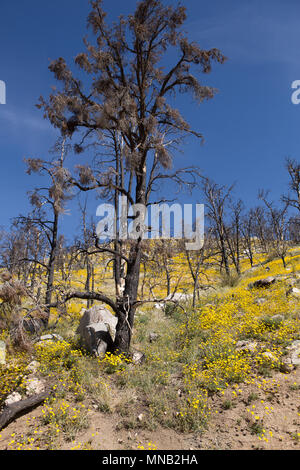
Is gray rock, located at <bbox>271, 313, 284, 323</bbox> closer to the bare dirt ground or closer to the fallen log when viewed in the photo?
the bare dirt ground

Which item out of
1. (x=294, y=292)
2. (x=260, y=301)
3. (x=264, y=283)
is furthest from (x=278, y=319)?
(x=264, y=283)

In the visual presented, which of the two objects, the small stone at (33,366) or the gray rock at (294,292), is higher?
the gray rock at (294,292)

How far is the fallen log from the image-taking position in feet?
15.5

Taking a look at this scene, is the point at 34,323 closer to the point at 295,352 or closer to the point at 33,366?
the point at 33,366

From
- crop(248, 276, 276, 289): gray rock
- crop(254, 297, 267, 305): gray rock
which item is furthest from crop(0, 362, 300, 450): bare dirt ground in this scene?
crop(248, 276, 276, 289): gray rock

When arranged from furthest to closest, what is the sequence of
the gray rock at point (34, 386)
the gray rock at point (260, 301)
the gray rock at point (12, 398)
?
the gray rock at point (260, 301) → the gray rock at point (34, 386) → the gray rock at point (12, 398)

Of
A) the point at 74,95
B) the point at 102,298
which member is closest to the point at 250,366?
the point at 102,298

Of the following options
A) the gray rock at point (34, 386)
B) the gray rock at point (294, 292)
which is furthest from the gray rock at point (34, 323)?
the gray rock at point (294, 292)

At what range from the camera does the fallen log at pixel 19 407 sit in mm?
4723

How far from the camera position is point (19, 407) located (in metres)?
4.89

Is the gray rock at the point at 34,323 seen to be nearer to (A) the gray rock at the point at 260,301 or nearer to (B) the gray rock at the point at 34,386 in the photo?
(B) the gray rock at the point at 34,386

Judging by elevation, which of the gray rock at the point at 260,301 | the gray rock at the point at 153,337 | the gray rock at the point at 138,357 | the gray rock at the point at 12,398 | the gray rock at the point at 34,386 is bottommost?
the gray rock at the point at 153,337

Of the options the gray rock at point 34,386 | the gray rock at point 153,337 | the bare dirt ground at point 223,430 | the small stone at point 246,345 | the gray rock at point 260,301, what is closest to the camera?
Answer: the bare dirt ground at point 223,430

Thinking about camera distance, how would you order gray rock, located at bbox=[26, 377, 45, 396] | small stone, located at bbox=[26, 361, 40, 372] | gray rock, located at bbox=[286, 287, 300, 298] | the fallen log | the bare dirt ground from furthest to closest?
gray rock, located at bbox=[286, 287, 300, 298]
small stone, located at bbox=[26, 361, 40, 372]
gray rock, located at bbox=[26, 377, 45, 396]
the fallen log
the bare dirt ground
